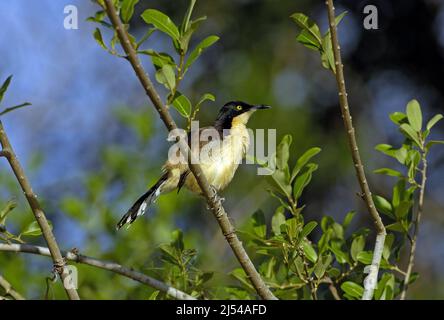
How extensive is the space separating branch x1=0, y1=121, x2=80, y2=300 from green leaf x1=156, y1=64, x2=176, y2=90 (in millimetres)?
576

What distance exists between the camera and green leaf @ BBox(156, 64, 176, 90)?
252cm

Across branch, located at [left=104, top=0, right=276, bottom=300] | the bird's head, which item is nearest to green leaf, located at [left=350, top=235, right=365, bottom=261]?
branch, located at [left=104, top=0, right=276, bottom=300]

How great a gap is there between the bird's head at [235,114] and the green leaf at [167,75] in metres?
2.21

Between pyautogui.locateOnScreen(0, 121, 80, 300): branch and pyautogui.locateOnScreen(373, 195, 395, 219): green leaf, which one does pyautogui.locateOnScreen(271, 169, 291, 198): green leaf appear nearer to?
pyautogui.locateOnScreen(373, 195, 395, 219): green leaf

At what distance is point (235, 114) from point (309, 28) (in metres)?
2.11

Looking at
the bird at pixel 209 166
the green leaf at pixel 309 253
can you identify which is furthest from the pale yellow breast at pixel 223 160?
the green leaf at pixel 309 253

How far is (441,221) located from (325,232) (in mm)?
4772

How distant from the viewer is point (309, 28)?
2758mm

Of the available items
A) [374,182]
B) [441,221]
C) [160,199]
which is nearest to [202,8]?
[374,182]

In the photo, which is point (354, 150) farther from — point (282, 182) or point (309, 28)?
point (282, 182)
